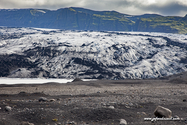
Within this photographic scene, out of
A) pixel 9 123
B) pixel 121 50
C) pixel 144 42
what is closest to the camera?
pixel 9 123

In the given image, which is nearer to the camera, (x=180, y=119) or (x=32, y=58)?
(x=180, y=119)

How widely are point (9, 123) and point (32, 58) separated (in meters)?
59.0

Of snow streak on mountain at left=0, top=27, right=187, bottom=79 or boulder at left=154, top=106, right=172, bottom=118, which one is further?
snow streak on mountain at left=0, top=27, right=187, bottom=79

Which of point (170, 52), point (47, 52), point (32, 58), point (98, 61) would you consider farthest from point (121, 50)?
point (32, 58)

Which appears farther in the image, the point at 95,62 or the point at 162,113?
the point at 95,62

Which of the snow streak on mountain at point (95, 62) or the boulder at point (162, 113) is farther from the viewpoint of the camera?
the snow streak on mountain at point (95, 62)

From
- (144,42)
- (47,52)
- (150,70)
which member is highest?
(144,42)

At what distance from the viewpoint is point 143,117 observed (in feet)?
33.7

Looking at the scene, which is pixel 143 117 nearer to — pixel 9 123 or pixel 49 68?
pixel 9 123

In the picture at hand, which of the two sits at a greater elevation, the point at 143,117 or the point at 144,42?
the point at 144,42

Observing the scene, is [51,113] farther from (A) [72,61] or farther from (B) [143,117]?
(A) [72,61]

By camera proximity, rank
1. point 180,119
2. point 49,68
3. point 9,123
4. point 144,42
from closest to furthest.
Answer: point 9,123, point 180,119, point 49,68, point 144,42

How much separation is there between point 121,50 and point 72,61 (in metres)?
23.2

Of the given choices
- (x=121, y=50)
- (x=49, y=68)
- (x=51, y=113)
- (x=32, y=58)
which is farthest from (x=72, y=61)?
(x=51, y=113)
